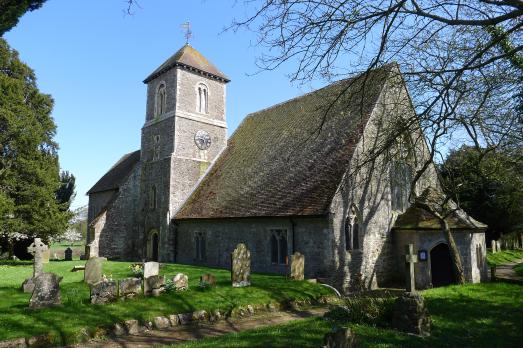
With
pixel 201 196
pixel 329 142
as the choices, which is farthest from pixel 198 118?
pixel 329 142

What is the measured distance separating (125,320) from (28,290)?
15.4 ft

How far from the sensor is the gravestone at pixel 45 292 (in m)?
10.1

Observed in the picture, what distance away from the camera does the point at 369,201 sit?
1748 centimetres

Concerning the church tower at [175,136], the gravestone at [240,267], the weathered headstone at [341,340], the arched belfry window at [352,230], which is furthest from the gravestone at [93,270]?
the weathered headstone at [341,340]

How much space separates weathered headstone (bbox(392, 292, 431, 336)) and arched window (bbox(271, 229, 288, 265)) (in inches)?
359

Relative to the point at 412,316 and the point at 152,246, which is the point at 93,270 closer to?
the point at 412,316

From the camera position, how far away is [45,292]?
1025 centimetres

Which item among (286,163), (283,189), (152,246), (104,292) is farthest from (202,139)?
(104,292)

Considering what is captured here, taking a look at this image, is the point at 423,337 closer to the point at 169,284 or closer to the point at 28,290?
the point at 169,284

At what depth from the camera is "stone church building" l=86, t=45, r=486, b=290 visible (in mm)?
15977

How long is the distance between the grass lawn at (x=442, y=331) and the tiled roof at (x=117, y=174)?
80.3 ft

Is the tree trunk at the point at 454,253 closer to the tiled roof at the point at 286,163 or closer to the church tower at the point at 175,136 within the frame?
the tiled roof at the point at 286,163

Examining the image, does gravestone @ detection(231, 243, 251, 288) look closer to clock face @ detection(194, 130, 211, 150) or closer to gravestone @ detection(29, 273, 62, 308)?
gravestone @ detection(29, 273, 62, 308)

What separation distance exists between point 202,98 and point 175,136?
13.4 ft
